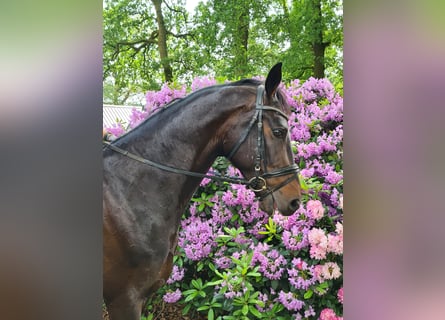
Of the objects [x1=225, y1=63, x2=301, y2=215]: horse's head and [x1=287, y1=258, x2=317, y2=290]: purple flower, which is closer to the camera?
[x1=225, y1=63, x2=301, y2=215]: horse's head

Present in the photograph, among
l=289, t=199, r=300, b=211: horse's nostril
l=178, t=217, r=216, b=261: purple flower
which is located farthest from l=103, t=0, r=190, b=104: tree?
l=289, t=199, r=300, b=211: horse's nostril

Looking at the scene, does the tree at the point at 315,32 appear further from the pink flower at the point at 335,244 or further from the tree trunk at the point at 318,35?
the pink flower at the point at 335,244

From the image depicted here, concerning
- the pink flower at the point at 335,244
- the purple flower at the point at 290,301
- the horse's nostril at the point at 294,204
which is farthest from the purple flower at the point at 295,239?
the horse's nostril at the point at 294,204

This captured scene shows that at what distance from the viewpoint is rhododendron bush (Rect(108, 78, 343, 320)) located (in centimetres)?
196

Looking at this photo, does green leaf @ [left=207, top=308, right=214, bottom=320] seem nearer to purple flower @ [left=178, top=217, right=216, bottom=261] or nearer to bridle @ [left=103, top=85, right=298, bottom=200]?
purple flower @ [left=178, top=217, right=216, bottom=261]

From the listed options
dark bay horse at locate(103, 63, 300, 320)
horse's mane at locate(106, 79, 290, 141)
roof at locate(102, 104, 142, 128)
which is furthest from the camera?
roof at locate(102, 104, 142, 128)

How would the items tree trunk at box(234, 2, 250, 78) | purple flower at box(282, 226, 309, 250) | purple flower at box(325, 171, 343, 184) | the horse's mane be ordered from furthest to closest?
purple flower at box(325, 171, 343, 184), purple flower at box(282, 226, 309, 250), tree trunk at box(234, 2, 250, 78), the horse's mane

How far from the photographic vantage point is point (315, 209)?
2.01 m

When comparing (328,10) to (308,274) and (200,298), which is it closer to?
(308,274)

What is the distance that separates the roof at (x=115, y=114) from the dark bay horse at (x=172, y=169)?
0.25 meters

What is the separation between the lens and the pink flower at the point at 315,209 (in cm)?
201

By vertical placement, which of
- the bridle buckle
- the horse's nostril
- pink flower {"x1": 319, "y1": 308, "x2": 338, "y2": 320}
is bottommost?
pink flower {"x1": 319, "y1": 308, "x2": 338, "y2": 320}
